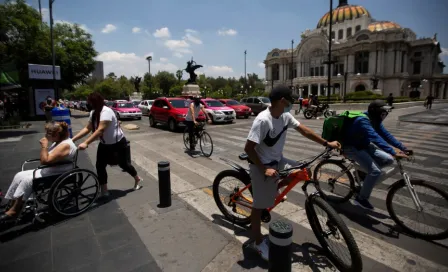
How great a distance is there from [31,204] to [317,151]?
738cm

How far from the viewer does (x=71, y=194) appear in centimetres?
380

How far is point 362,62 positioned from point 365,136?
70.9m

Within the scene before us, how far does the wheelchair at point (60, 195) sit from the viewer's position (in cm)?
351

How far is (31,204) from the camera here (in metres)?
3.57

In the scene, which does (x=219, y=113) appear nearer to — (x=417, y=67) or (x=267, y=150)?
(x=267, y=150)

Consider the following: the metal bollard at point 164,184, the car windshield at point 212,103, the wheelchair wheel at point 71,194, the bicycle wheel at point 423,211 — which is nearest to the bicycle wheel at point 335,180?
the bicycle wheel at point 423,211

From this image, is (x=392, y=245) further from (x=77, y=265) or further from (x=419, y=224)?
(x=77, y=265)

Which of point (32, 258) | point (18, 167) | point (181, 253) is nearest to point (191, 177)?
point (181, 253)

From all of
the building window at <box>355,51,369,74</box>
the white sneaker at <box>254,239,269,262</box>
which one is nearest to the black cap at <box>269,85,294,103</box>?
the white sneaker at <box>254,239,269,262</box>

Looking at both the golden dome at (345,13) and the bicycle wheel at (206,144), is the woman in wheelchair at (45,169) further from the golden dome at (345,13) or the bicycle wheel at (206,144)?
the golden dome at (345,13)

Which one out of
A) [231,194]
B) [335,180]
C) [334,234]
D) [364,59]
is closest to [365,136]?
[335,180]

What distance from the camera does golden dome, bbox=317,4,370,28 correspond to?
74.4m

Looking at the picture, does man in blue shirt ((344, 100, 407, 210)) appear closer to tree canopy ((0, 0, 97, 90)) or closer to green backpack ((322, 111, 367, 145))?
green backpack ((322, 111, 367, 145))

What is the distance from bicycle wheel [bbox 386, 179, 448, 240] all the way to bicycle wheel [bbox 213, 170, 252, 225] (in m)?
1.96
